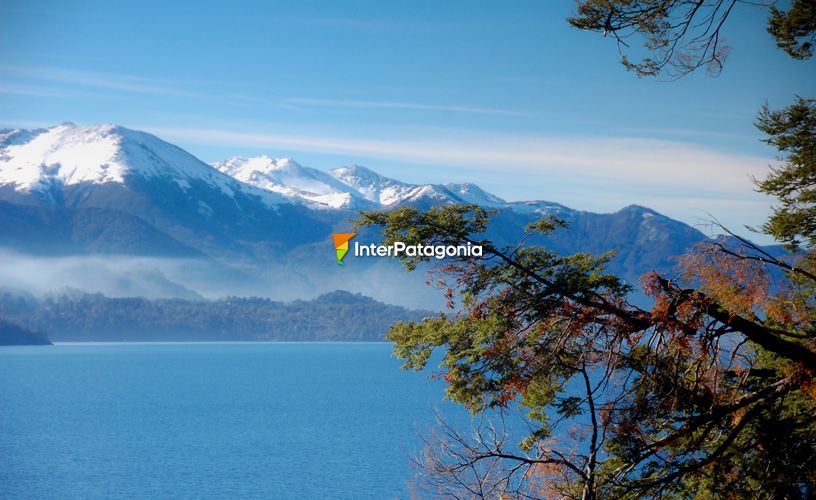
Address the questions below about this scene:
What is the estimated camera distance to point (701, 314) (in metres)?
7.94

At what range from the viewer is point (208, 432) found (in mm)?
58938

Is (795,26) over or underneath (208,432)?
over

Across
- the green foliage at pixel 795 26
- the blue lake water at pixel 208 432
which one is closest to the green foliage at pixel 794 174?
the green foliage at pixel 795 26

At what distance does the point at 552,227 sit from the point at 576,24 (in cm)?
213

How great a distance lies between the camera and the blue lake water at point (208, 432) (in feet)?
131

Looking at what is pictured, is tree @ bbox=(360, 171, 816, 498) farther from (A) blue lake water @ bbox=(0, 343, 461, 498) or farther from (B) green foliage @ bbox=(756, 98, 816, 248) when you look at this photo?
(A) blue lake water @ bbox=(0, 343, 461, 498)

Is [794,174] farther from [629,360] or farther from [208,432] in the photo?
[208,432]

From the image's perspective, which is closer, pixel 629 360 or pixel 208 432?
pixel 629 360

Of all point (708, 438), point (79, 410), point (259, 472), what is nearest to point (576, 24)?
point (708, 438)

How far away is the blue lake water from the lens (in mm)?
40031

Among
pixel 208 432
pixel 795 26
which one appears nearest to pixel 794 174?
pixel 795 26

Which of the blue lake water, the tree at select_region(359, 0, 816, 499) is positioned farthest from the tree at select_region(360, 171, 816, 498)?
the blue lake water

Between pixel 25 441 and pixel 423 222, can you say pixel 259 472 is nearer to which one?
pixel 25 441

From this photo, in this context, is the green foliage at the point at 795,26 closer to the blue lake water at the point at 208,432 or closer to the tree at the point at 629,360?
the tree at the point at 629,360
